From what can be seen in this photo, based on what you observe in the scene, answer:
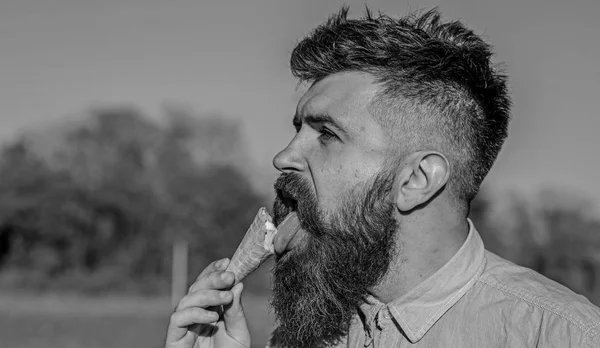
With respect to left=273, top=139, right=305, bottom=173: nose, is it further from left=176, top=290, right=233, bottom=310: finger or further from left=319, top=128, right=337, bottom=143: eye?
left=176, top=290, right=233, bottom=310: finger

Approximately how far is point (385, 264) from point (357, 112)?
2.07 feet

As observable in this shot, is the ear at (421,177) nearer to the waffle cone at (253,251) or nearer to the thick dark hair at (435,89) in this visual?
the thick dark hair at (435,89)

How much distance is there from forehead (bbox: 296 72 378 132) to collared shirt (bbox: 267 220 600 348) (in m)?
0.66

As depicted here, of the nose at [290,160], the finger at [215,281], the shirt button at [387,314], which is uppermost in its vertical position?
the nose at [290,160]

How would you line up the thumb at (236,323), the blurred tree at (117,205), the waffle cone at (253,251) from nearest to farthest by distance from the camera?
the waffle cone at (253,251), the thumb at (236,323), the blurred tree at (117,205)

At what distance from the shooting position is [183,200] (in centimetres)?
5519

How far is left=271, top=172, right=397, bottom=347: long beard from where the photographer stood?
3.00 metres

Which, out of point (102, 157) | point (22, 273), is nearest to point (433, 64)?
point (22, 273)

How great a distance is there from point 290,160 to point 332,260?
0.45 m

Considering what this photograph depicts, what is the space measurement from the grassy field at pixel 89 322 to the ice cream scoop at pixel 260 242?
17.4 metres

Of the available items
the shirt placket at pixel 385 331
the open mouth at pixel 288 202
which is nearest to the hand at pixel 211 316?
the open mouth at pixel 288 202

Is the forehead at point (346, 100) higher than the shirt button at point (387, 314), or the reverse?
the forehead at point (346, 100)

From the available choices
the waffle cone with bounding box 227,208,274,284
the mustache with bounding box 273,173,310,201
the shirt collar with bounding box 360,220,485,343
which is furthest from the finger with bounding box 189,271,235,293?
the shirt collar with bounding box 360,220,485,343

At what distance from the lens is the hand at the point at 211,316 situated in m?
3.23
